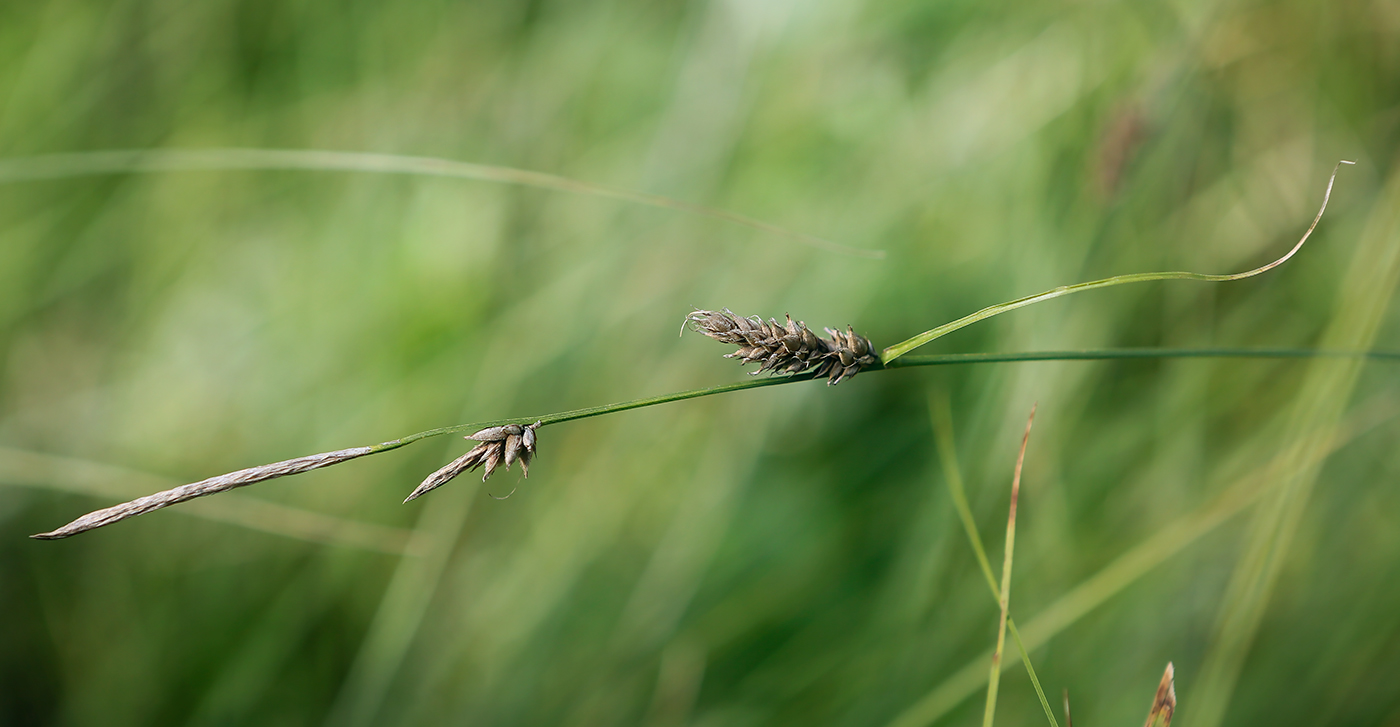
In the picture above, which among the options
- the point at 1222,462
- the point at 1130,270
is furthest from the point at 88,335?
the point at 1222,462

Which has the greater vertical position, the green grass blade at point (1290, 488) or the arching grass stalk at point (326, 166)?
the arching grass stalk at point (326, 166)

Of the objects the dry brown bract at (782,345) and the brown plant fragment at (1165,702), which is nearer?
the dry brown bract at (782,345)

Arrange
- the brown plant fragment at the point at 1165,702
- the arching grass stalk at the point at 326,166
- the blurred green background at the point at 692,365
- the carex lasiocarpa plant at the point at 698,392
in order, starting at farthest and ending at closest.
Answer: the blurred green background at the point at 692,365
the arching grass stalk at the point at 326,166
the brown plant fragment at the point at 1165,702
the carex lasiocarpa plant at the point at 698,392

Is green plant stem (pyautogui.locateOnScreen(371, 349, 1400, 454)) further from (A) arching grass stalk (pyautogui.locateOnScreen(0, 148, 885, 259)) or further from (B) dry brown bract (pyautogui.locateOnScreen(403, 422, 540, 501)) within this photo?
(A) arching grass stalk (pyautogui.locateOnScreen(0, 148, 885, 259))

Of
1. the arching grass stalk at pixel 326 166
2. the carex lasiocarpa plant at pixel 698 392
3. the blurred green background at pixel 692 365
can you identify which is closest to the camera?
the carex lasiocarpa plant at pixel 698 392

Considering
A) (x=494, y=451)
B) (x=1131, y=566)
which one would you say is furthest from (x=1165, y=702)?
(x=494, y=451)

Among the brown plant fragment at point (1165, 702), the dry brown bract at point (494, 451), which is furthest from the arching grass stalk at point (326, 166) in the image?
the brown plant fragment at point (1165, 702)

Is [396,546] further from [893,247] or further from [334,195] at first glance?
[893,247]

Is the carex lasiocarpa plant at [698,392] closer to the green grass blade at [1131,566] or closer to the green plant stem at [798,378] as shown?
the green plant stem at [798,378]

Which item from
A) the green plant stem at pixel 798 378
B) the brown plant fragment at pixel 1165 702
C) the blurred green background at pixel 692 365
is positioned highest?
the blurred green background at pixel 692 365
